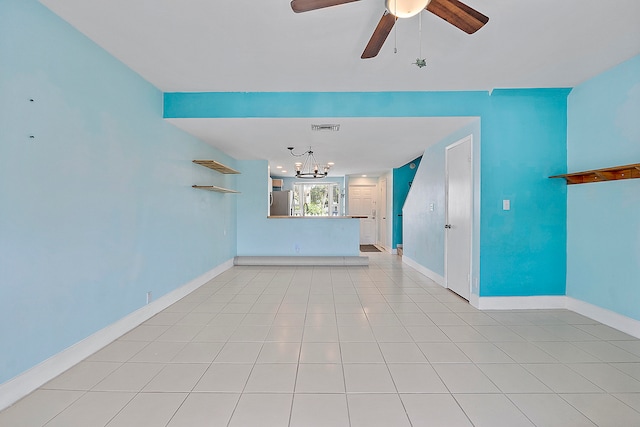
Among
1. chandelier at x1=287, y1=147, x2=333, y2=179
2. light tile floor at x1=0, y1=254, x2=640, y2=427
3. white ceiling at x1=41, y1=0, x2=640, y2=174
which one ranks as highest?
white ceiling at x1=41, y1=0, x2=640, y2=174

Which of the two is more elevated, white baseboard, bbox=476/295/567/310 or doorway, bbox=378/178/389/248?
doorway, bbox=378/178/389/248

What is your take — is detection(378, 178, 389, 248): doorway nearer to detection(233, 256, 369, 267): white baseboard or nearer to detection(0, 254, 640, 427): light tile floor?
detection(233, 256, 369, 267): white baseboard

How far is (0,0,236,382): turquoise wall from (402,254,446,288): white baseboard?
3.78 metres

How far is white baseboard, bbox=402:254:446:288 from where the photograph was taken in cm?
447

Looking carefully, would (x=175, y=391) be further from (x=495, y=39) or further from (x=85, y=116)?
(x=495, y=39)

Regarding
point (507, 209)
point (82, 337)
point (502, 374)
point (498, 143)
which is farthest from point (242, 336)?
point (498, 143)

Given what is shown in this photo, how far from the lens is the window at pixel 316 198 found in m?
10.5

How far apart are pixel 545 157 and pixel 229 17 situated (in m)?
3.60

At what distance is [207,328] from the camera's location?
111 inches

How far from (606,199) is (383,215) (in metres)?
6.22

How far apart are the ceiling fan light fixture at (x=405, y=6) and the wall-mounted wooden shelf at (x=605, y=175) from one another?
7.56ft

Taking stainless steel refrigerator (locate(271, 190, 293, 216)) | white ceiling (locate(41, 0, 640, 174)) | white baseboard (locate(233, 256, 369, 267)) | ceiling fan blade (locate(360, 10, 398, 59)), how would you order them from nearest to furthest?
1. ceiling fan blade (locate(360, 10, 398, 59))
2. white ceiling (locate(41, 0, 640, 174))
3. white baseboard (locate(233, 256, 369, 267))
4. stainless steel refrigerator (locate(271, 190, 293, 216))

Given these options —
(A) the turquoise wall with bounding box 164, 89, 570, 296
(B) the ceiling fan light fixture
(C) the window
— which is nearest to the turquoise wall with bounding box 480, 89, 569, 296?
(A) the turquoise wall with bounding box 164, 89, 570, 296

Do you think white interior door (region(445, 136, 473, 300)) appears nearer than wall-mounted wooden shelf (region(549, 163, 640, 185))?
No
